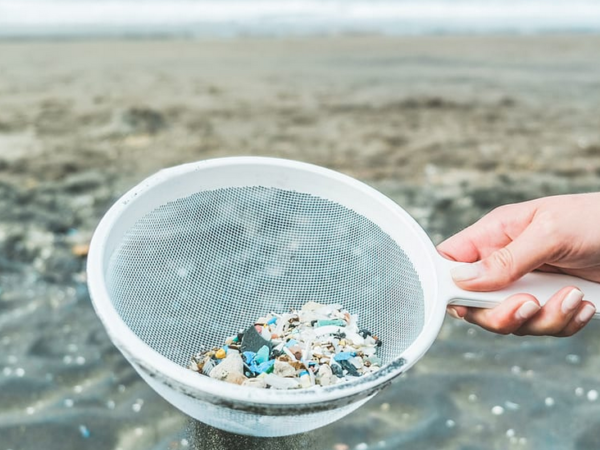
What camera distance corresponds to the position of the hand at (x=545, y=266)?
66.6 inches

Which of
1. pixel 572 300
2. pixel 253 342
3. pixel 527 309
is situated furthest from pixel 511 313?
pixel 253 342

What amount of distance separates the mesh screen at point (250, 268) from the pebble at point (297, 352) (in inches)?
3.4

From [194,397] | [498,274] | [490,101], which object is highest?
[498,274]

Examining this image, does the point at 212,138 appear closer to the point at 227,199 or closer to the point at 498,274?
the point at 227,199

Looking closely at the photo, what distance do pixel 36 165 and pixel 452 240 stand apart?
10.7 ft

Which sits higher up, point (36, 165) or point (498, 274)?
point (498, 274)

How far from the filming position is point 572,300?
5.52ft

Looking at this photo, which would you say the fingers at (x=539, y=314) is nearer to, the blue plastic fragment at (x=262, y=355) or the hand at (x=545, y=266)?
the hand at (x=545, y=266)

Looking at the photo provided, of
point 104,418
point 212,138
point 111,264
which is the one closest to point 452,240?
point 111,264

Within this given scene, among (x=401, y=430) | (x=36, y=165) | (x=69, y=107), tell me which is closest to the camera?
→ (x=401, y=430)

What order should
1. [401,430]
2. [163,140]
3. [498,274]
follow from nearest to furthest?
[498,274] → [401,430] → [163,140]

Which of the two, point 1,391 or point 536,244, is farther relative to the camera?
point 1,391

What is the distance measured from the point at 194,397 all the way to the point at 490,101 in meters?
5.15

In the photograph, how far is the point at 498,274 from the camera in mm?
1685
